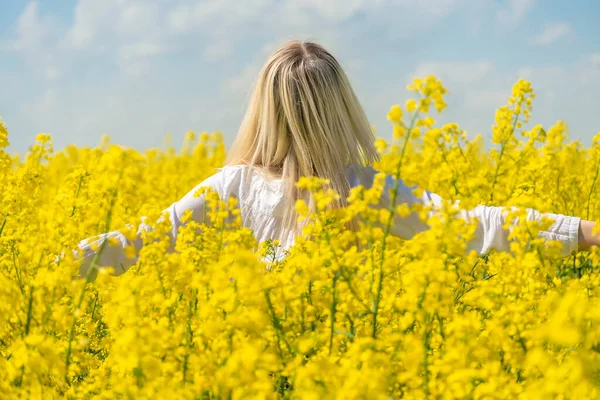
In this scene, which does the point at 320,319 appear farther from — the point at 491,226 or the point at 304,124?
the point at 304,124

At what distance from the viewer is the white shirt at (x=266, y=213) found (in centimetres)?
333

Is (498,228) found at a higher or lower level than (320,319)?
higher

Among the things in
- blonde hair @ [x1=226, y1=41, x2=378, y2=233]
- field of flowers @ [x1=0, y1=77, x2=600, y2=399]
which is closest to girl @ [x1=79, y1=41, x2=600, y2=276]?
blonde hair @ [x1=226, y1=41, x2=378, y2=233]

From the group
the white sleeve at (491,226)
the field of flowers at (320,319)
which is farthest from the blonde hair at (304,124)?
the field of flowers at (320,319)

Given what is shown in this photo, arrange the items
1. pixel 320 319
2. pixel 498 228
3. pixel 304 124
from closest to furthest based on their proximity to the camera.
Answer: pixel 320 319 < pixel 498 228 < pixel 304 124

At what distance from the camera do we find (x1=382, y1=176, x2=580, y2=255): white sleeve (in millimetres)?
3164

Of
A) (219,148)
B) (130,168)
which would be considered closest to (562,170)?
(130,168)

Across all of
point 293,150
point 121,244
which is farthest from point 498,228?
point 121,244

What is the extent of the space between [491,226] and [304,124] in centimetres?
91

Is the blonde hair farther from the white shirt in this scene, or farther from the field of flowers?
the field of flowers

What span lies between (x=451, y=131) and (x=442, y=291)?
2.28 m

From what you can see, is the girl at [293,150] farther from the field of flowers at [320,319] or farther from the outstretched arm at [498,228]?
the field of flowers at [320,319]

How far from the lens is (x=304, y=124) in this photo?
3629 mm

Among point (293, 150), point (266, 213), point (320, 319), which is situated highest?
point (293, 150)
